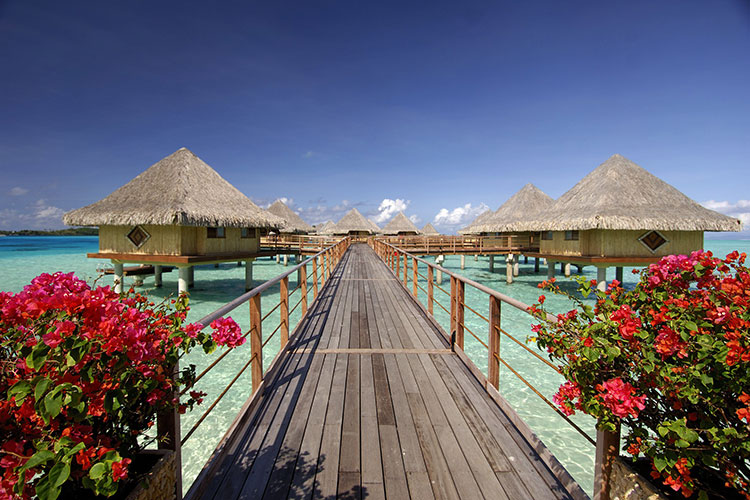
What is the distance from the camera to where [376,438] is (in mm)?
2430

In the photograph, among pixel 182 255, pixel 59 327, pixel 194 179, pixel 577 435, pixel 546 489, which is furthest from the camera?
pixel 194 179

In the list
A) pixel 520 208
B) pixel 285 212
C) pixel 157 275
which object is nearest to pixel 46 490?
pixel 157 275

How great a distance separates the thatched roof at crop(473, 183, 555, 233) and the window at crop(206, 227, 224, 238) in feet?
57.7

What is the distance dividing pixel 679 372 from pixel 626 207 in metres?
16.8

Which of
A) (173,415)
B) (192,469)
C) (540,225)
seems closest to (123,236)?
(192,469)

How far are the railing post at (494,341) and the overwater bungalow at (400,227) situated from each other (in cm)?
3816

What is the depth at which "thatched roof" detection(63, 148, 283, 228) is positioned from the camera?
12305 mm

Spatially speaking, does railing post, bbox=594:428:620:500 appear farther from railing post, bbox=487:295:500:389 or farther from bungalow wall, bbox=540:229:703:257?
bungalow wall, bbox=540:229:703:257

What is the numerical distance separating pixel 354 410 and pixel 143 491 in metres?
1.74

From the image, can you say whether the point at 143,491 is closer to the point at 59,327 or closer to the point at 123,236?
the point at 59,327

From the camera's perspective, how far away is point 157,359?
119cm

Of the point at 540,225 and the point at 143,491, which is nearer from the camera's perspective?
the point at 143,491

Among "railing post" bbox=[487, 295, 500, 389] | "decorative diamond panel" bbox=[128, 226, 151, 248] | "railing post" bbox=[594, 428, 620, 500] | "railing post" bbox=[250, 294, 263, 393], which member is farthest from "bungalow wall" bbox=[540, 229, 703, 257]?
"decorative diamond panel" bbox=[128, 226, 151, 248]

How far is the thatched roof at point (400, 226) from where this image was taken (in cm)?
4138
